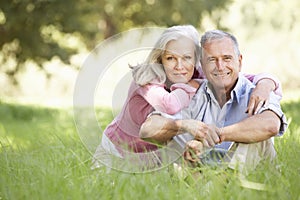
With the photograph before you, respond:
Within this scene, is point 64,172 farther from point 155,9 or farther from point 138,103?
point 155,9

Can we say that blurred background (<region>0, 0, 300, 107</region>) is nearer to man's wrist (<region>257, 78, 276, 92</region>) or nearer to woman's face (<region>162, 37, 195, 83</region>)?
woman's face (<region>162, 37, 195, 83</region>)

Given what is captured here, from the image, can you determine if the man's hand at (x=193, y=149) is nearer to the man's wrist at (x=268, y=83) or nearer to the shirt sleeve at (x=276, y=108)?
the shirt sleeve at (x=276, y=108)

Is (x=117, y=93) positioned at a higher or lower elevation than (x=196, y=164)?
higher

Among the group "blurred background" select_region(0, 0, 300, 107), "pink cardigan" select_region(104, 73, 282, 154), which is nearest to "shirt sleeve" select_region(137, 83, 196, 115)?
"pink cardigan" select_region(104, 73, 282, 154)

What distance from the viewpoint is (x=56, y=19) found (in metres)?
7.41

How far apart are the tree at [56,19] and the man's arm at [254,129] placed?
16.1ft

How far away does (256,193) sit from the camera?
2.14m

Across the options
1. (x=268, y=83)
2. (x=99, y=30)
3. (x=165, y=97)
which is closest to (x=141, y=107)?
(x=165, y=97)

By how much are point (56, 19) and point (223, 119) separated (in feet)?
16.6

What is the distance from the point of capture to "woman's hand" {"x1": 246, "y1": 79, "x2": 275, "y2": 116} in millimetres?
2604

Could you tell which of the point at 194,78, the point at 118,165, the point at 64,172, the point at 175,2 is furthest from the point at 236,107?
the point at 175,2

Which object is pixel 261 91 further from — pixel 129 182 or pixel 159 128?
pixel 129 182

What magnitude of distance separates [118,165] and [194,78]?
2.11ft

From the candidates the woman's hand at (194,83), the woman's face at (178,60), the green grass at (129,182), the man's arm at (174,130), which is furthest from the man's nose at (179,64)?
the green grass at (129,182)
